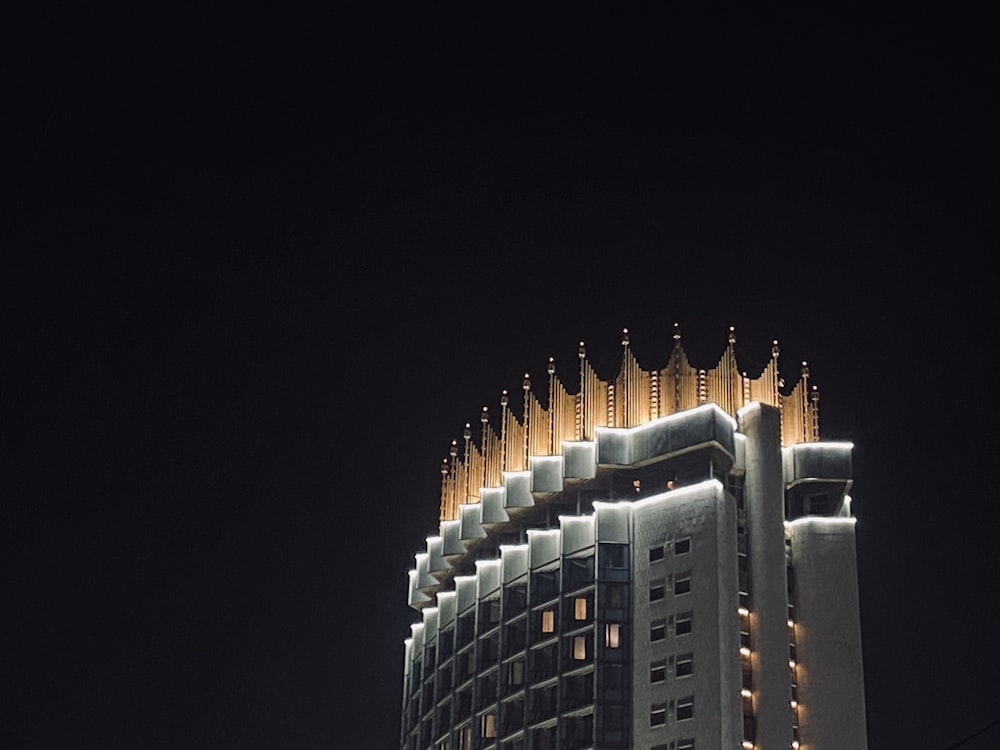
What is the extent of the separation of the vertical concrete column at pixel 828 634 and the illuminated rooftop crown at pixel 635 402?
23.0ft

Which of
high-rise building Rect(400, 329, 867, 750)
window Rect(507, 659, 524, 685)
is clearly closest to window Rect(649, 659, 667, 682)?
high-rise building Rect(400, 329, 867, 750)

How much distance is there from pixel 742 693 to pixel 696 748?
4.56 meters

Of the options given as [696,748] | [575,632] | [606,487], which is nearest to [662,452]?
[606,487]

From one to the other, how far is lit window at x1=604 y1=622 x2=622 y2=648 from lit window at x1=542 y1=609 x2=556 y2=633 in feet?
13.7

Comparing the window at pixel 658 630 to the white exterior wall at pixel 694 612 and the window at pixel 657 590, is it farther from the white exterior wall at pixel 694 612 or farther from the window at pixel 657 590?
the window at pixel 657 590

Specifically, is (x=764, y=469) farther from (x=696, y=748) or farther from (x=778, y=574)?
(x=696, y=748)

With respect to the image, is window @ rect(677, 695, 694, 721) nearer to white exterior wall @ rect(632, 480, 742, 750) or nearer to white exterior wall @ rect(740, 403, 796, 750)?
white exterior wall @ rect(632, 480, 742, 750)

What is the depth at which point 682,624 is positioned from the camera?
92.0 metres

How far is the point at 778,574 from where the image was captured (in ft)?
311

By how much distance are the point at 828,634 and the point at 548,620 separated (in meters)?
15.7

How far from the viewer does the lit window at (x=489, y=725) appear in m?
99.6

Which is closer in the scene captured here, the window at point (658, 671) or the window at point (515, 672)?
the window at point (658, 671)

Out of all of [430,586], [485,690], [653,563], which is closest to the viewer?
[653,563]

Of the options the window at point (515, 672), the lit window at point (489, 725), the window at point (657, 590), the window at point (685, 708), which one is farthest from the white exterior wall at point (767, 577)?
the lit window at point (489, 725)
